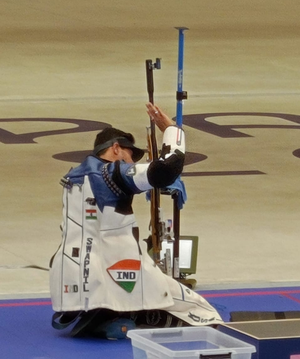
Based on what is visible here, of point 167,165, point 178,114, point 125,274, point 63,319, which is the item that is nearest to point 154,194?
point 178,114

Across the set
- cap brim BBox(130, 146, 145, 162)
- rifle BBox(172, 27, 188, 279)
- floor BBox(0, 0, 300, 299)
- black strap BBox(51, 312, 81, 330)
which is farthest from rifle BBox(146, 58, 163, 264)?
floor BBox(0, 0, 300, 299)

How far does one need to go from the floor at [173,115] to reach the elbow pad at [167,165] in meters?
2.04

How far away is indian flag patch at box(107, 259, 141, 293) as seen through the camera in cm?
700

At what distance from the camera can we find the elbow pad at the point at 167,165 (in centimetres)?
669

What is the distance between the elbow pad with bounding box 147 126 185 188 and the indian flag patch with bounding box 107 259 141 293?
1.97ft

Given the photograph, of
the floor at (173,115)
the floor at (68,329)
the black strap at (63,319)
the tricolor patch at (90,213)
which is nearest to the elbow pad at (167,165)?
the tricolor patch at (90,213)

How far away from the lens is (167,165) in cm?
669

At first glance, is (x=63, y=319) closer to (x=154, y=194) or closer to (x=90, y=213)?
(x=90, y=213)

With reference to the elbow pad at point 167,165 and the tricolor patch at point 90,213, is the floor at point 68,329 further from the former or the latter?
the elbow pad at point 167,165

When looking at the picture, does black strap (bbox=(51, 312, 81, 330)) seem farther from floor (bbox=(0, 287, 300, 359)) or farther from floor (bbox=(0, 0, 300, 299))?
floor (bbox=(0, 0, 300, 299))

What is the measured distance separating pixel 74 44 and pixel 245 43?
13.8ft

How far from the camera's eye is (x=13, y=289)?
854 cm

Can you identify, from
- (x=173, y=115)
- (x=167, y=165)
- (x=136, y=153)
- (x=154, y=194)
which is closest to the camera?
(x=167, y=165)

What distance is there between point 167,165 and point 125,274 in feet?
2.66
